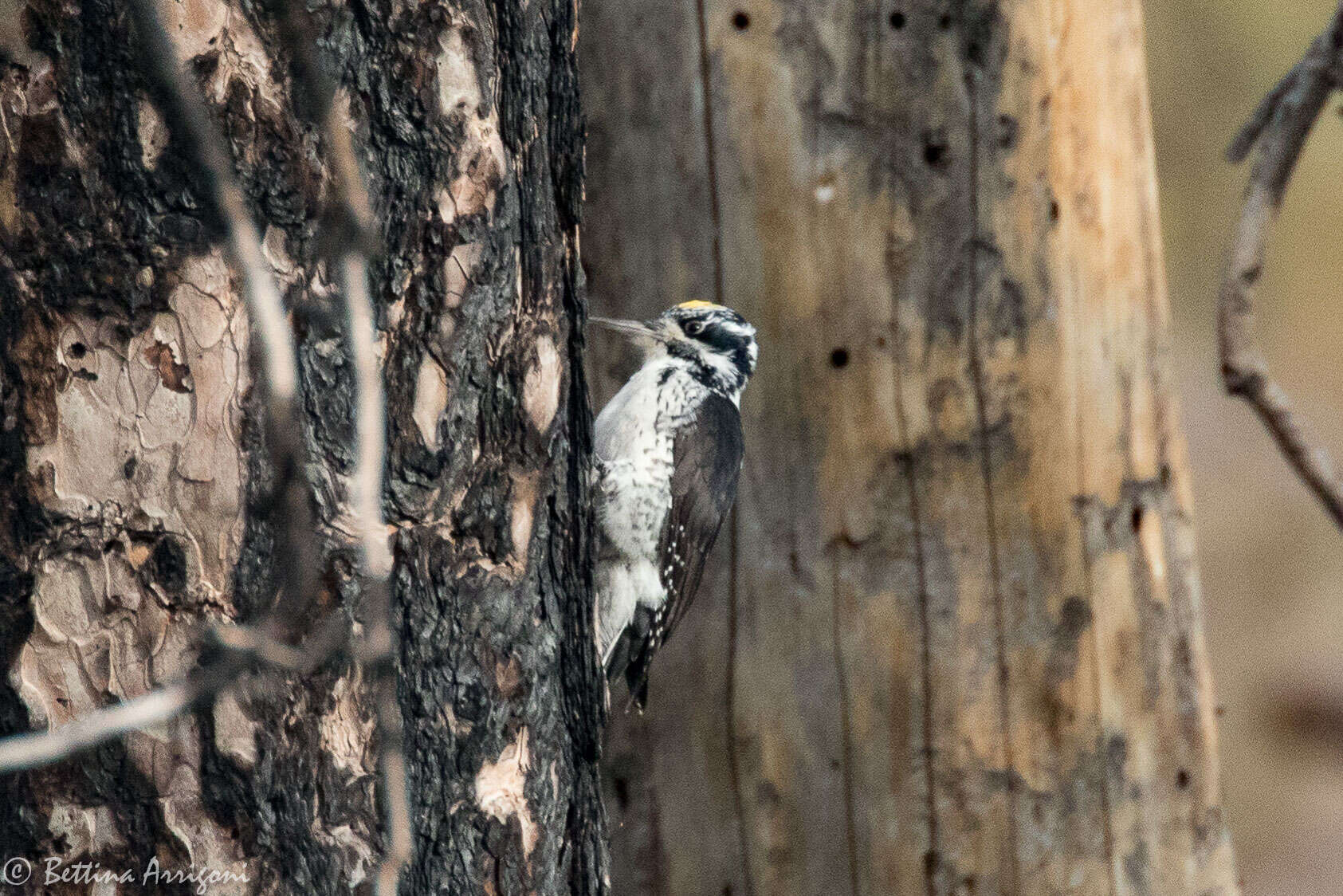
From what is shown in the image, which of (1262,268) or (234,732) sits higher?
(1262,268)

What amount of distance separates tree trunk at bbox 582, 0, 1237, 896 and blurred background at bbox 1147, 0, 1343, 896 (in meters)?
6.00

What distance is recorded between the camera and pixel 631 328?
2.93 metres

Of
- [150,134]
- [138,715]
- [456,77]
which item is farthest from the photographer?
[456,77]

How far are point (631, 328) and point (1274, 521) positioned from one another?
7063 millimetres

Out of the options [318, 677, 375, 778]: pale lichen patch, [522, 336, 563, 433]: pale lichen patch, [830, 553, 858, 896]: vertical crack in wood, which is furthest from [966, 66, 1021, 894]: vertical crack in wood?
[318, 677, 375, 778]: pale lichen patch

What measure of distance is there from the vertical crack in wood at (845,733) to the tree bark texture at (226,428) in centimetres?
119

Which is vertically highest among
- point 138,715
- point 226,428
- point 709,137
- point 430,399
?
point 709,137

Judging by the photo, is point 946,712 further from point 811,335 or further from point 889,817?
point 811,335

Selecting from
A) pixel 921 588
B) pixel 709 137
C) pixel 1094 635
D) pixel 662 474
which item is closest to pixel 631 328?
pixel 662 474

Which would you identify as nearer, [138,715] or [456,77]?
[138,715]

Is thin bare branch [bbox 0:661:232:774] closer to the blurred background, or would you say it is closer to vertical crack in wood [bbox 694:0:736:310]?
vertical crack in wood [bbox 694:0:736:310]

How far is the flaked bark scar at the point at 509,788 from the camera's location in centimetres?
183

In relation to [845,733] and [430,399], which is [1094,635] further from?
[430,399]

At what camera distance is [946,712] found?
2.82 meters
